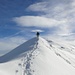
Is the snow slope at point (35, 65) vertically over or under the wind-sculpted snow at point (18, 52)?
under

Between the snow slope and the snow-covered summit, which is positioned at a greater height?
the snow-covered summit

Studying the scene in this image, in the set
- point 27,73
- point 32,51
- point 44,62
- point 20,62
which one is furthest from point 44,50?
point 27,73

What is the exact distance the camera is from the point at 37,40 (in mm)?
88000

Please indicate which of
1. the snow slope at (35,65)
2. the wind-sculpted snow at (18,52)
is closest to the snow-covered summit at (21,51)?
the wind-sculpted snow at (18,52)

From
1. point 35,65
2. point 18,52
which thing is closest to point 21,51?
point 18,52

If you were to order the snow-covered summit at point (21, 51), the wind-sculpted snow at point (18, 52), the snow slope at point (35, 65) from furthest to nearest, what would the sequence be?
the wind-sculpted snow at point (18, 52)
the snow-covered summit at point (21, 51)
the snow slope at point (35, 65)

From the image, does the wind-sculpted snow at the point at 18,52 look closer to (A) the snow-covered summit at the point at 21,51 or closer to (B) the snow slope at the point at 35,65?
(A) the snow-covered summit at the point at 21,51

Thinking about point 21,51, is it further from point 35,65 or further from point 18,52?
point 35,65

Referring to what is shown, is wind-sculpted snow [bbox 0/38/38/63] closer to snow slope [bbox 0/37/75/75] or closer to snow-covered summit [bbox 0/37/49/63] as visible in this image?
snow-covered summit [bbox 0/37/49/63]

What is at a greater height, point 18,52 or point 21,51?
point 21,51

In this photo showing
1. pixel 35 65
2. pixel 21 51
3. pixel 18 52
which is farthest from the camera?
pixel 18 52

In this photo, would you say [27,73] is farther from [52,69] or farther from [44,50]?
[44,50]

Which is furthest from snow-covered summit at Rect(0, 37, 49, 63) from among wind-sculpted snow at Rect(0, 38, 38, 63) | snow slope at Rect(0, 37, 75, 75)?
snow slope at Rect(0, 37, 75, 75)

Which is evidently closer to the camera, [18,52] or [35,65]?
[35,65]
